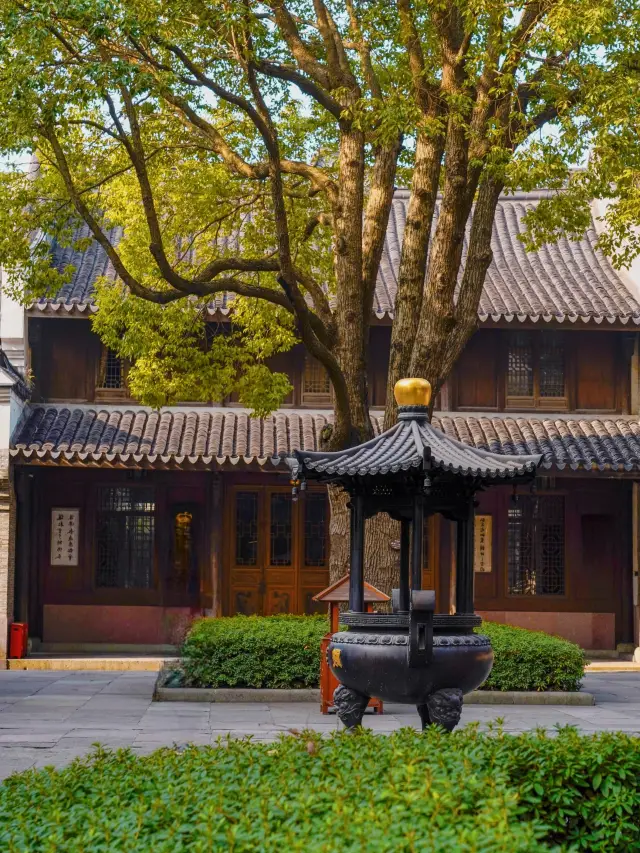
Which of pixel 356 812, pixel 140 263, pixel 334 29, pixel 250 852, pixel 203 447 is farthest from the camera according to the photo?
pixel 203 447

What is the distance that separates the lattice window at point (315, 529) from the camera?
2166 centimetres

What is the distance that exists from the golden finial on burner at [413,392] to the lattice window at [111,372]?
12523 mm

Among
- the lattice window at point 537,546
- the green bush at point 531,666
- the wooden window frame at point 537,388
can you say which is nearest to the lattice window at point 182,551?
the lattice window at point 537,546

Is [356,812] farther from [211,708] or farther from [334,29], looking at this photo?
[334,29]

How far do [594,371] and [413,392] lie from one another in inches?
512

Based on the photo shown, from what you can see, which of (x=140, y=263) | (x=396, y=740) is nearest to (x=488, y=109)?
(x=140, y=263)

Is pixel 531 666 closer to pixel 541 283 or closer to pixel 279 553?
pixel 279 553

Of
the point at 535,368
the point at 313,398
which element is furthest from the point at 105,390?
the point at 535,368

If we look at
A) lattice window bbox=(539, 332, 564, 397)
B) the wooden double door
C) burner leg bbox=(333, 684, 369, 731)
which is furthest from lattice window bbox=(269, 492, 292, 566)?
burner leg bbox=(333, 684, 369, 731)

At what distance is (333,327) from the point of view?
15297mm

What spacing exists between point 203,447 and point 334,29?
7.57 metres

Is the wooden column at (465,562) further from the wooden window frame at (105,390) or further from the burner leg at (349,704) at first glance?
the wooden window frame at (105,390)

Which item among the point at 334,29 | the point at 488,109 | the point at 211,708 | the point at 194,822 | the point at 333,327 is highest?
the point at 334,29

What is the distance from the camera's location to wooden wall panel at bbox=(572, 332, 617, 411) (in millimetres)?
22109
